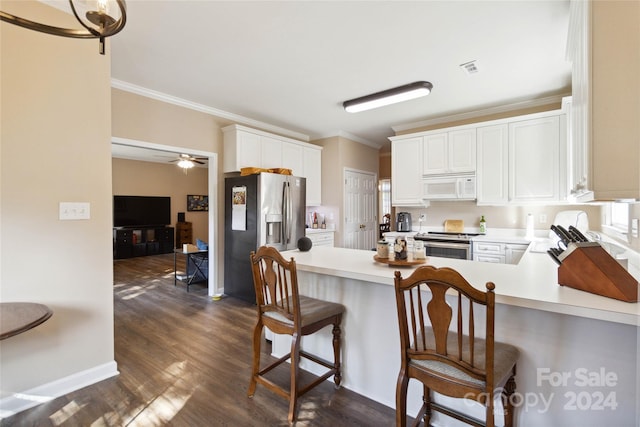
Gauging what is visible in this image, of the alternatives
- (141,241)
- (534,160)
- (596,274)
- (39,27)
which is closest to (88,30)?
(39,27)

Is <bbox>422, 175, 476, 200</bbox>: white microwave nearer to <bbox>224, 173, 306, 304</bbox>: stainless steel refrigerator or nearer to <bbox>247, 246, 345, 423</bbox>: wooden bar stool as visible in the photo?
<bbox>224, 173, 306, 304</bbox>: stainless steel refrigerator

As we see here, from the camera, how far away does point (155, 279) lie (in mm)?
5309

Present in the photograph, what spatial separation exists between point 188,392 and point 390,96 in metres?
3.57

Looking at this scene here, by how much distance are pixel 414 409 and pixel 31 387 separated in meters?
2.45

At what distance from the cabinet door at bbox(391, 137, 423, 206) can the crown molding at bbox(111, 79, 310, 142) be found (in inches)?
76.9

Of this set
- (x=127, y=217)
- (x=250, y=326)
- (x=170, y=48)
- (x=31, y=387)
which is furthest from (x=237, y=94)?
(x=127, y=217)

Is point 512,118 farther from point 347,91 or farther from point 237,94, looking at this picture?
point 237,94

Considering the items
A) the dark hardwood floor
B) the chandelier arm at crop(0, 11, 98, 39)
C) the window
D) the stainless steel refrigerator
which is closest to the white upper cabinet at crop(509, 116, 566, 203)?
the window

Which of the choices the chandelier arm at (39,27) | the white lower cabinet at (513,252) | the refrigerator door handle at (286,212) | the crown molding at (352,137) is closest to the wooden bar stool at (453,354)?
the chandelier arm at (39,27)

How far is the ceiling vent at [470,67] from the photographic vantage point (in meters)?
2.92

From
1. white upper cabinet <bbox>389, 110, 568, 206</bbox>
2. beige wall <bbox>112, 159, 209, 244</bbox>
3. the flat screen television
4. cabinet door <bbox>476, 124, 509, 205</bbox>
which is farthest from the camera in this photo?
beige wall <bbox>112, 159, 209, 244</bbox>

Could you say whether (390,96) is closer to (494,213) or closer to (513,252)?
(494,213)

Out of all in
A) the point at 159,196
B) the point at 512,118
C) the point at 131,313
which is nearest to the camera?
the point at 131,313

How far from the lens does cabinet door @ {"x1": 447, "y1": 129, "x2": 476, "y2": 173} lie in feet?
13.6
